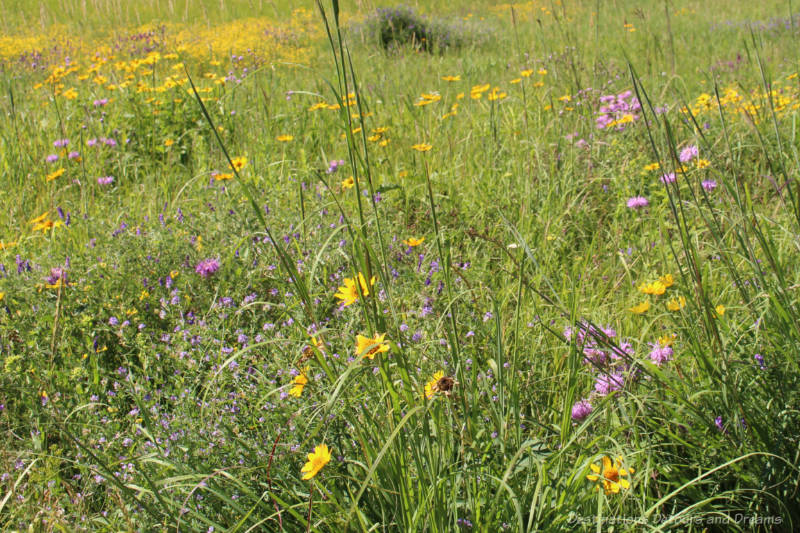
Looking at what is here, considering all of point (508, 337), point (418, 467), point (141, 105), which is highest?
point (141, 105)

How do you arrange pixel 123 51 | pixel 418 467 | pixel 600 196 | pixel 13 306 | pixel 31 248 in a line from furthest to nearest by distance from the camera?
pixel 123 51 < pixel 600 196 < pixel 31 248 < pixel 13 306 < pixel 418 467

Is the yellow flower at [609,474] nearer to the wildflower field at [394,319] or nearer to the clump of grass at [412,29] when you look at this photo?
the wildflower field at [394,319]

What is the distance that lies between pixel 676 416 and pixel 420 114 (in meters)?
2.48

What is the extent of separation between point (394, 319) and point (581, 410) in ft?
1.89

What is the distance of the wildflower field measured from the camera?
1048 millimetres

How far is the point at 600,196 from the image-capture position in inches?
97.4

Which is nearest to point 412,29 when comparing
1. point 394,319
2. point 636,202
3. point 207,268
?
point 636,202

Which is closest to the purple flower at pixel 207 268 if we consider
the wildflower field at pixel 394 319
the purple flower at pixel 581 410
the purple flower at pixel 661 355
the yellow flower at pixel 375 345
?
the wildflower field at pixel 394 319

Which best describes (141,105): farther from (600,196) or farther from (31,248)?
(600,196)

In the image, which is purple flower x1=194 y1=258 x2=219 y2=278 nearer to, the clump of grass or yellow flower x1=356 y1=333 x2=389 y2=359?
yellow flower x1=356 y1=333 x2=389 y2=359

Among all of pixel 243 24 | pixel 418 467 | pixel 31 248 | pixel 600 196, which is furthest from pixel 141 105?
pixel 243 24

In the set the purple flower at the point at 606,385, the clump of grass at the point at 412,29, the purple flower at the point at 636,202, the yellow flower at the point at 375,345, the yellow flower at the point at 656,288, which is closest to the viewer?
the yellow flower at the point at 375,345

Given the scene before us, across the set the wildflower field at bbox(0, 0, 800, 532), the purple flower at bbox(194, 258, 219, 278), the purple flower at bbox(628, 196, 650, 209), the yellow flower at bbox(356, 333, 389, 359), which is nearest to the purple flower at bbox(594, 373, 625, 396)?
the wildflower field at bbox(0, 0, 800, 532)

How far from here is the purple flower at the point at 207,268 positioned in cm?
197
